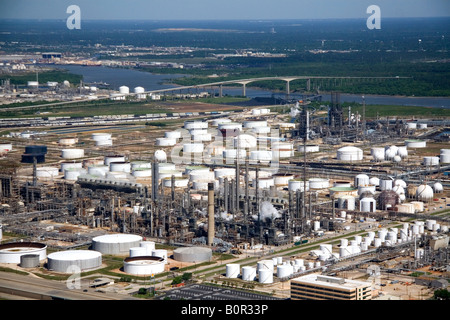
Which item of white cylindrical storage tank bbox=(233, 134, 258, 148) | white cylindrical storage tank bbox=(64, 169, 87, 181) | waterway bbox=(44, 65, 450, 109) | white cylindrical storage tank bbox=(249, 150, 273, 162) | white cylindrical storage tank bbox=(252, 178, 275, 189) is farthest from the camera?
waterway bbox=(44, 65, 450, 109)

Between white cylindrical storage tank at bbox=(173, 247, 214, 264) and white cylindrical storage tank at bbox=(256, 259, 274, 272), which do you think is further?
white cylindrical storage tank at bbox=(173, 247, 214, 264)

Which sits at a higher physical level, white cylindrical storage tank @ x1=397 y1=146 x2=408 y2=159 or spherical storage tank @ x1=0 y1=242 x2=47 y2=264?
spherical storage tank @ x1=0 y1=242 x2=47 y2=264

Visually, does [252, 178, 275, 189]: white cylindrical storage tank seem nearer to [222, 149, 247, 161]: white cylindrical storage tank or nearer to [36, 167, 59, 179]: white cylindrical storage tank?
[222, 149, 247, 161]: white cylindrical storage tank

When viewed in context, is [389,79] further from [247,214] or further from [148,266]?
[148,266]

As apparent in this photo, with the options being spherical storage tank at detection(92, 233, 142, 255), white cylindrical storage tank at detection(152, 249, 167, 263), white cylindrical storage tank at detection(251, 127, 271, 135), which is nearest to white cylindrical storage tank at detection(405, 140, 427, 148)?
white cylindrical storage tank at detection(251, 127, 271, 135)

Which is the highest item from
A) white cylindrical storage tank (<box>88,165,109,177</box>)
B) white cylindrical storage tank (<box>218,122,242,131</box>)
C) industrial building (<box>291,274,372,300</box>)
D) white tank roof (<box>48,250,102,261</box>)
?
industrial building (<box>291,274,372,300</box>)

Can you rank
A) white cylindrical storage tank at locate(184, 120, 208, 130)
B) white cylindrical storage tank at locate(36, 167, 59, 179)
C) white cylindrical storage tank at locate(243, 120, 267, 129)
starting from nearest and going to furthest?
white cylindrical storage tank at locate(36, 167, 59, 179)
white cylindrical storage tank at locate(184, 120, 208, 130)
white cylindrical storage tank at locate(243, 120, 267, 129)
